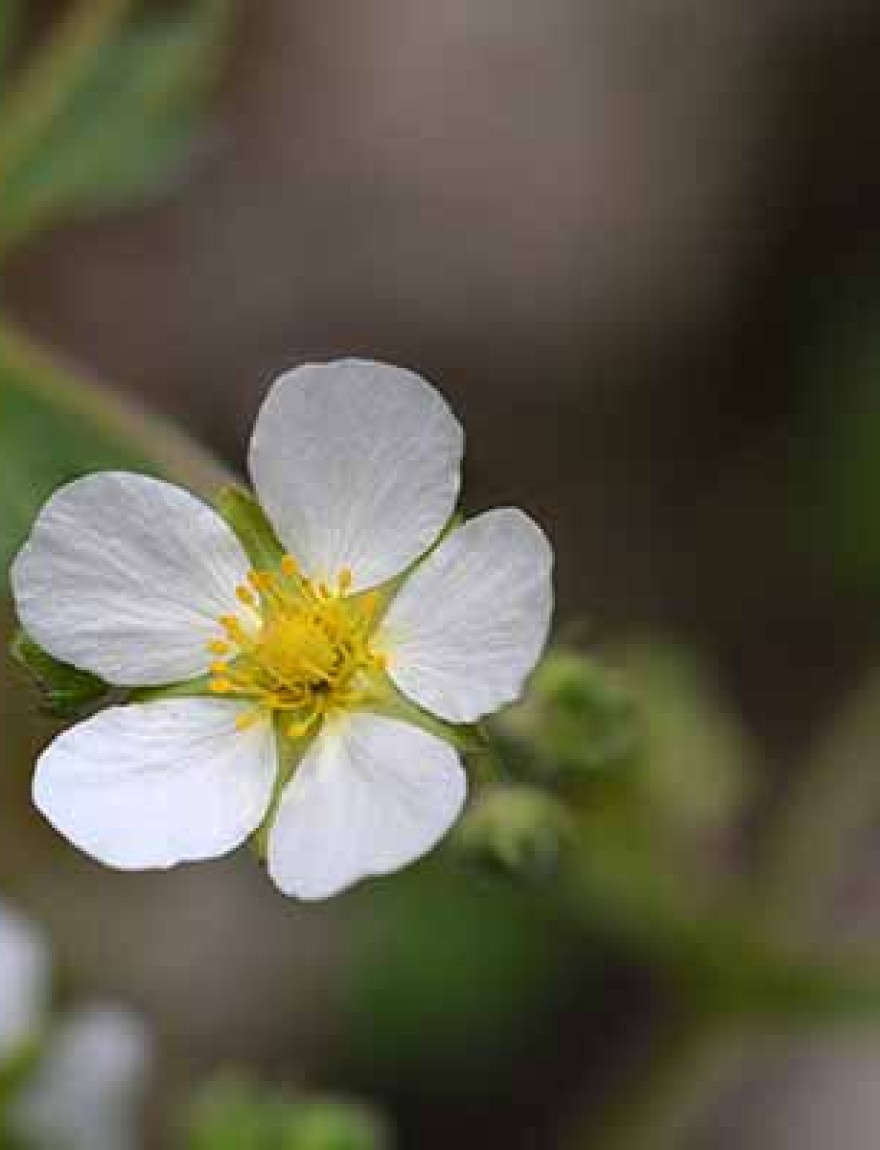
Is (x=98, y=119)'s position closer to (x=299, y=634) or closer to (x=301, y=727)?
(x=299, y=634)

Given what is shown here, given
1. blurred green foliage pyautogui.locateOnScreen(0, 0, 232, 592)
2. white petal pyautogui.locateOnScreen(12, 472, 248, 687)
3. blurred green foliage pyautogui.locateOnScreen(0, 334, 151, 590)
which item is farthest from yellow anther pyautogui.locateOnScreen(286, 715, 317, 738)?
blurred green foliage pyautogui.locateOnScreen(0, 0, 232, 592)

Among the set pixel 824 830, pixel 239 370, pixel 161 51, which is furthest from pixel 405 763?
pixel 239 370

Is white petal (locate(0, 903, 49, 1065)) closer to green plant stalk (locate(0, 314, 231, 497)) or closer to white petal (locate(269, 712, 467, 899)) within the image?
green plant stalk (locate(0, 314, 231, 497))

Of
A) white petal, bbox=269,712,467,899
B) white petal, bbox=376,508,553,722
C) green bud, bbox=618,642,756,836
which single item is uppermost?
white petal, bbox=376,508,553,722

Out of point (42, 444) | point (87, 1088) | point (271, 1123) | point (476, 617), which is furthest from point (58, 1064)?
point (476, 617)

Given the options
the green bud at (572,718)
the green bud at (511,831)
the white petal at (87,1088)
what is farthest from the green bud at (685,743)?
the white petal at (87,1088)

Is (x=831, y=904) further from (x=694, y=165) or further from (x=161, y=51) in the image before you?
(x=161, y=51)
